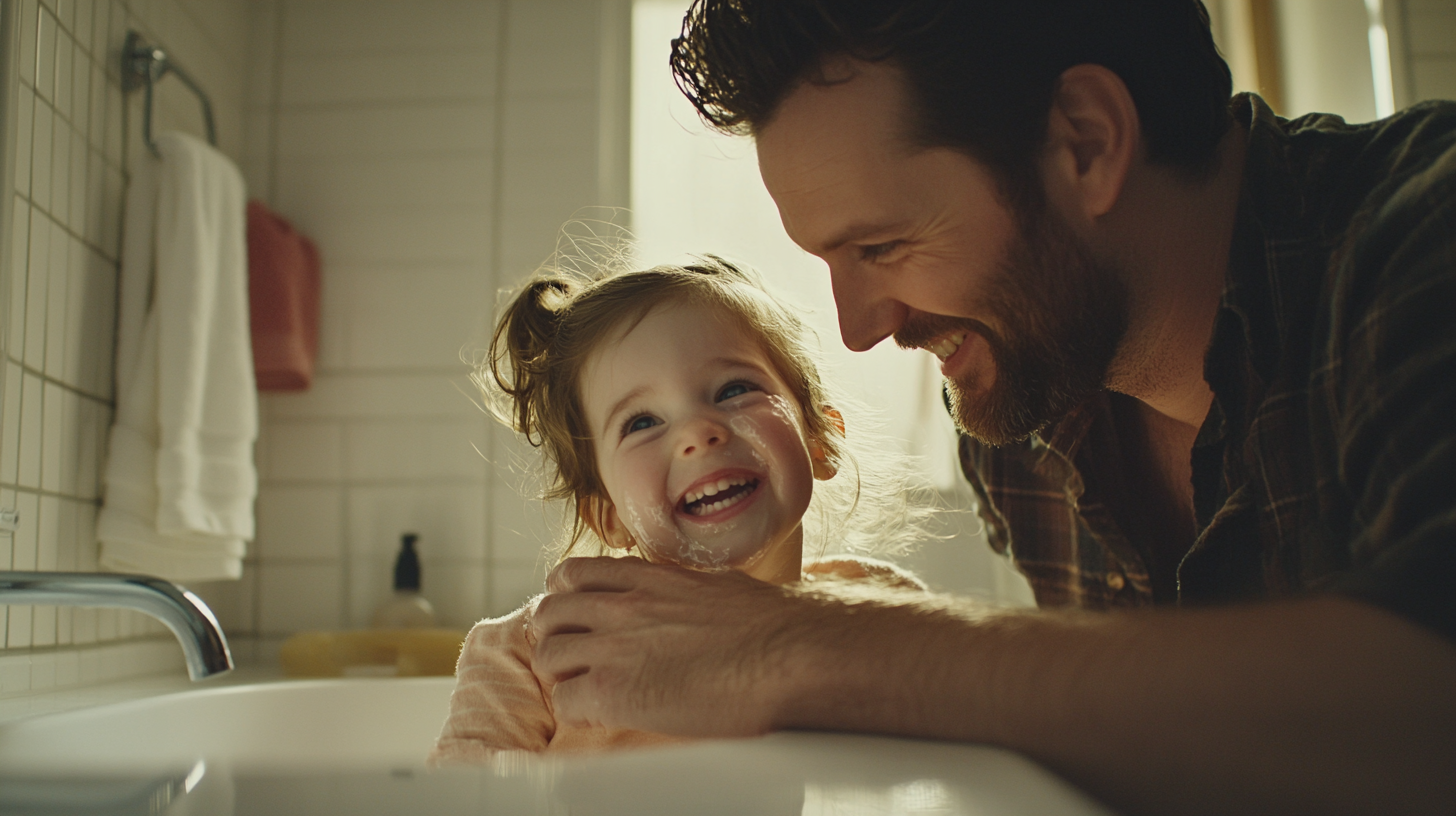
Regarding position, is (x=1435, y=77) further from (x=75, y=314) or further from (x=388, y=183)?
(x=75, y=314)

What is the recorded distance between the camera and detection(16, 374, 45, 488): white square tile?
1306mm

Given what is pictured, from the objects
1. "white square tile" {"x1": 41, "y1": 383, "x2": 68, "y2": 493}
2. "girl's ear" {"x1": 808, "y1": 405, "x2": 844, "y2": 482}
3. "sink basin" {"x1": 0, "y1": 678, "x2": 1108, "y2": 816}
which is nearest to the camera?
"sink basin" {"x1": 0, "y1": 678, "x2": 1108, "y2": 816}

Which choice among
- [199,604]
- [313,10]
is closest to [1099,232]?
[199,604]

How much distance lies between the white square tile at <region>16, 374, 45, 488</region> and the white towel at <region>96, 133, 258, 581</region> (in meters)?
0.14

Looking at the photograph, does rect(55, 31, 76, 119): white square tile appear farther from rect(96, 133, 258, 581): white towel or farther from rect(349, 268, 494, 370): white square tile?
rect(349, 268, 494, 370): white square tile

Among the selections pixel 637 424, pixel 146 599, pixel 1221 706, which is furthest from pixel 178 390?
pixel 1221 706

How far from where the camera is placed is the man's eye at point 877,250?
0.96 m

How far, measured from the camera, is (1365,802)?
1.56 ft

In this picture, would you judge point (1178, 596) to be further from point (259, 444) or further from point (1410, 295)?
point (259, 444)

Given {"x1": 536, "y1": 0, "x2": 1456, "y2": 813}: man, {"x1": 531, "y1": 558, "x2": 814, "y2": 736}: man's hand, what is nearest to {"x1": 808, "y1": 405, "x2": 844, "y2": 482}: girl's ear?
{"x1": 536, "y1": 0, "x2": 1456, "y2": 813}: man

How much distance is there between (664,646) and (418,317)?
155 cm

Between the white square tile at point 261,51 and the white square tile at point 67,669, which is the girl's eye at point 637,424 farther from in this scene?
the white square tile at point 261,51

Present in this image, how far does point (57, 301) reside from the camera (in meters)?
1.39

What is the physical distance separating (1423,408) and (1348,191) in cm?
35
